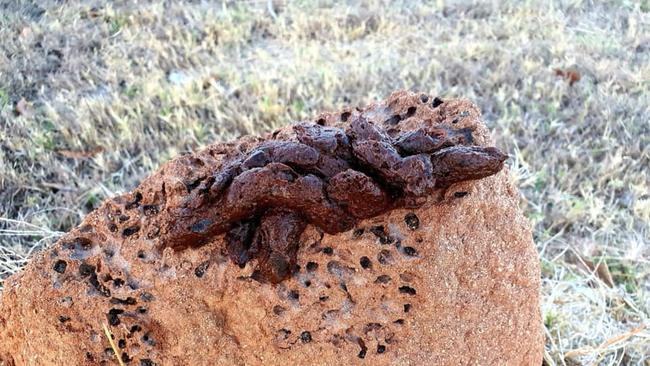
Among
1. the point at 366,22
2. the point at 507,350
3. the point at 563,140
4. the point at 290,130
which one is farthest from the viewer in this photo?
the point at 366,22

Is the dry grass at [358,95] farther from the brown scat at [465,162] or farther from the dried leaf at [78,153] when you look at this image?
the brown scat at [465,162]

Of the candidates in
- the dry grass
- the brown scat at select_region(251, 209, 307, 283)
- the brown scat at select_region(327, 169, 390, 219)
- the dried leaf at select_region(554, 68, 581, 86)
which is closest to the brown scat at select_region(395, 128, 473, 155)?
the brown scat at select_region(327, 169, 390, 219)

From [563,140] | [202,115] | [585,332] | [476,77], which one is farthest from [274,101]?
[585,332]

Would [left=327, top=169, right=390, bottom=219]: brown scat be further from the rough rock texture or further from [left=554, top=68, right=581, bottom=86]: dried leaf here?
[left=554, top=68, right=581, bottom=86]: dried leaf

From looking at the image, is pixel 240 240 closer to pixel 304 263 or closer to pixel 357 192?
pixel 304 263

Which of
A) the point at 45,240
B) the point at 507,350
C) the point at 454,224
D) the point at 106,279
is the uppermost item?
the point at 454,224

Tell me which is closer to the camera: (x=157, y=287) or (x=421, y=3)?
(x=157, y=287)

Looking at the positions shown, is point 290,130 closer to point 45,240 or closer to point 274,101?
point 45,240
